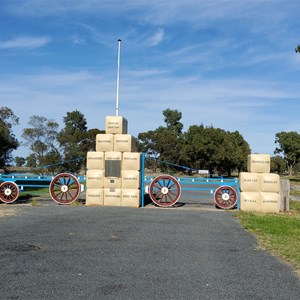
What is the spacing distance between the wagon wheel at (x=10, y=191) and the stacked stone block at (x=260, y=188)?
29.7ft

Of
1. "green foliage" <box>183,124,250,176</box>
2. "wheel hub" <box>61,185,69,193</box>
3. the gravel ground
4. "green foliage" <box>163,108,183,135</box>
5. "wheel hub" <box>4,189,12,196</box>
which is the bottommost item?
the gravel ground

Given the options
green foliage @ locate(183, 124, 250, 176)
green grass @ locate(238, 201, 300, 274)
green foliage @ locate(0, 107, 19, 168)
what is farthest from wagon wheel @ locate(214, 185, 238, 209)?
green foliage @ locate(183, 124, 250, 176)

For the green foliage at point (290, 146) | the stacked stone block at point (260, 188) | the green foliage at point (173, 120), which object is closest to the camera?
the stacked stone block at point (260, 188)

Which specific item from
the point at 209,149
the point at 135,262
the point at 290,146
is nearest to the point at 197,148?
the point at 209,149

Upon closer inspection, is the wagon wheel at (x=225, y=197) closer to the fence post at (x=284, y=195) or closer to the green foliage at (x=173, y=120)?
the fence post at (x=284, y=195)

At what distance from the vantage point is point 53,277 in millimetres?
5766

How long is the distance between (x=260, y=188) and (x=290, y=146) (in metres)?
92.0

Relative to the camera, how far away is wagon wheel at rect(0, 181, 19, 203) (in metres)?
17.0

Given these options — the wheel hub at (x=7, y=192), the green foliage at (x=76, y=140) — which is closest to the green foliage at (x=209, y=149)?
the green foliage at (x=76, y=140)

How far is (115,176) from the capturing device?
16312 mm

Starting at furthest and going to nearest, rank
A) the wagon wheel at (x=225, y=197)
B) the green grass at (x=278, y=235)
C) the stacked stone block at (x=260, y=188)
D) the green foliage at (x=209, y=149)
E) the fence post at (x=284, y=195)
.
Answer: the green foliage at (x=209, y=149) < the wagon wheel at (x=225, y=197) < the fence post at (x=284, y=195) < the stacked stone block at (x=260, y=188) < the green grass at (x=278, y=235)

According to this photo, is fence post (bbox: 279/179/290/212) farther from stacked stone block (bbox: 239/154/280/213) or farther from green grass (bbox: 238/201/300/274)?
green grass (bbox: 238/201/300/274)

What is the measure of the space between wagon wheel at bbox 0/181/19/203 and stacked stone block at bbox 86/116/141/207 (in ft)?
10.2

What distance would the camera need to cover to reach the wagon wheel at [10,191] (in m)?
17.0
